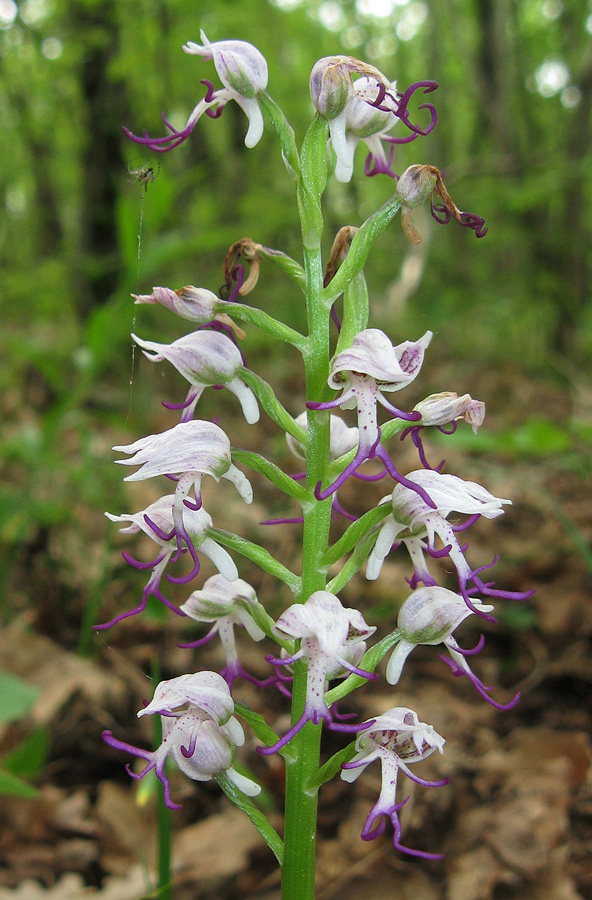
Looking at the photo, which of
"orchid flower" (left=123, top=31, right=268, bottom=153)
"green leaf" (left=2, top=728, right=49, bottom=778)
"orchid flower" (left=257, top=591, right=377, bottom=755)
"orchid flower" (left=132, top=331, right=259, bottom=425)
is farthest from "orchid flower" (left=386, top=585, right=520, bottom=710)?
"green leaf" (left=2, top=728, right=49, bottom=778)

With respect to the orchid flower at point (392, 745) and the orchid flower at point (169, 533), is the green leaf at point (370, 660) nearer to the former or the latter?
the orchid flower at point (392, 745)

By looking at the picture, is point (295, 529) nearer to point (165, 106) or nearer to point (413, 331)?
point (165, 106)

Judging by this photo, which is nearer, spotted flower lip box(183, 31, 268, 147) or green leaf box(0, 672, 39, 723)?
spotted flower lip box(183, 31, 268, 147)

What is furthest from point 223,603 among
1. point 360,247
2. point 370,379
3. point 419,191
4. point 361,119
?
point 361,119

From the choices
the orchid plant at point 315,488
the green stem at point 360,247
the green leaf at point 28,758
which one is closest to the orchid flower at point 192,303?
the orchid plant at point 315,488

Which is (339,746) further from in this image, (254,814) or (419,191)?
(419,191)

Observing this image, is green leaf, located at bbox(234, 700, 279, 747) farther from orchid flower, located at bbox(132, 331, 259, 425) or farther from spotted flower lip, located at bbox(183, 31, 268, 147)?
spotted flower lip, located at bbox(183, 31, 268, 147)

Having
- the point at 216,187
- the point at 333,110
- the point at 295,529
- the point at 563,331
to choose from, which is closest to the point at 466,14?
the point at 216,187
